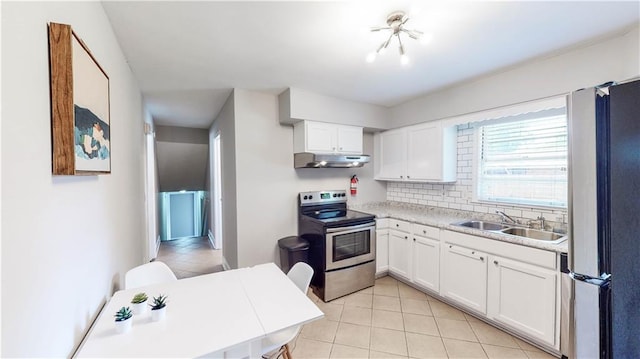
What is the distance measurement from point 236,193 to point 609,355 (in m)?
2.85

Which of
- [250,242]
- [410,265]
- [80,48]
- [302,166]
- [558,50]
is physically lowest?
[410,265]

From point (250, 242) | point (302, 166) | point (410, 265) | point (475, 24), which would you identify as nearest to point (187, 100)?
point (302, 166)

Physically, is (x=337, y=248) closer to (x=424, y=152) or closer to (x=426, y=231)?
(x=426, y=231)

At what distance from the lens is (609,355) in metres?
0.80

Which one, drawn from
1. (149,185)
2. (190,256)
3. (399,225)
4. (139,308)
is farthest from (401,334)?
(149,185)

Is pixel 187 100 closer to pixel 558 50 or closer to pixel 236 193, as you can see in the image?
pixel 236 193

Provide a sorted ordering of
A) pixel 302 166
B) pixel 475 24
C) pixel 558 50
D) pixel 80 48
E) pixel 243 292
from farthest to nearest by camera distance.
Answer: pixel 302 166 → pixel 558 50 → pixel 475 24 → pixel 243 292 → pixel 80 48

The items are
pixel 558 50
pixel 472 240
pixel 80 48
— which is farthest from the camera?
pixel 472 240

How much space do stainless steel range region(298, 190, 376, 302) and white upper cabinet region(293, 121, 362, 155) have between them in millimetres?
628

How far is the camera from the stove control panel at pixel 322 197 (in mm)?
3301

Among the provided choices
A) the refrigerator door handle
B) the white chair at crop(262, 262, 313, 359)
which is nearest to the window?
the refrigerator door handle

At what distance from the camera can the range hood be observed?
2.90 metres

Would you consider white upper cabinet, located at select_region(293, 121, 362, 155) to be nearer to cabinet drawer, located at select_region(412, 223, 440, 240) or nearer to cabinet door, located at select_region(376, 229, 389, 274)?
cabinet door, located at select_region(376, 229, 389, 274)

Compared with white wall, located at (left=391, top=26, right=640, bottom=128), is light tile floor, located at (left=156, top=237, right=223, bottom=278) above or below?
below
